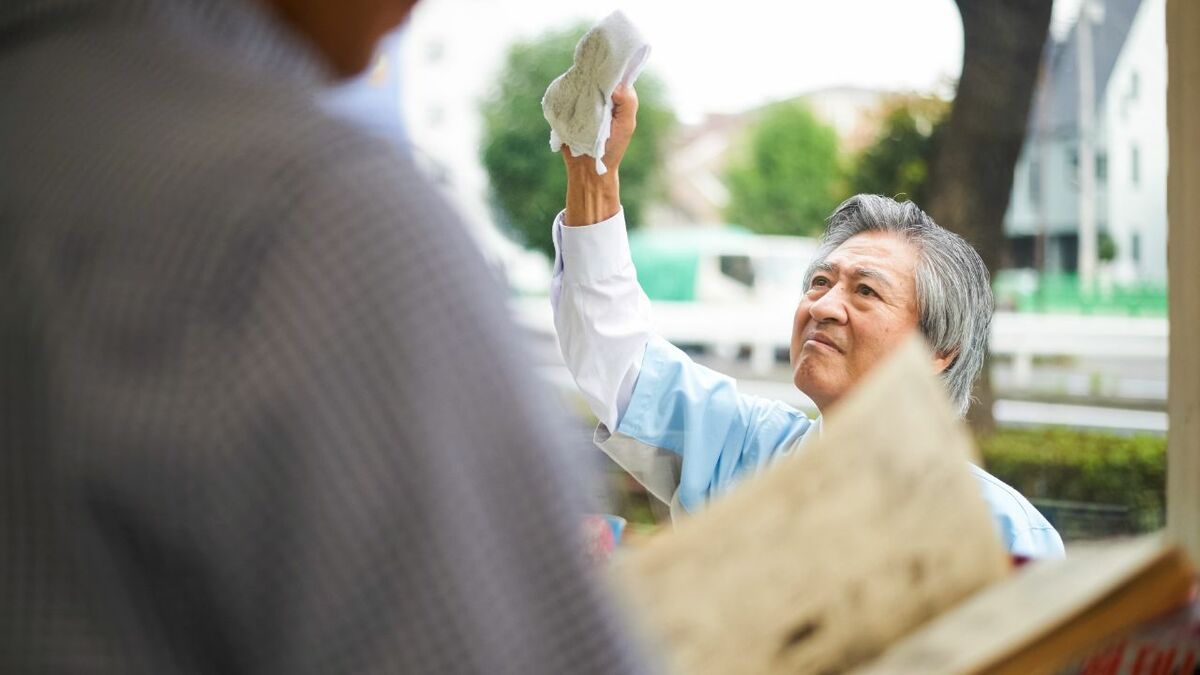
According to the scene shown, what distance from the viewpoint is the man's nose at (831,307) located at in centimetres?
168

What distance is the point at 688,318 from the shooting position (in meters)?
4.89

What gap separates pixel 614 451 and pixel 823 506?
1236 mm

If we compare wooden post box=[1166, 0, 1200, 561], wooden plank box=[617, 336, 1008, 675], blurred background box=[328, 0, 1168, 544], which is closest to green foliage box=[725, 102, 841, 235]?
blurred background box=[328, 0, 1168, 544]

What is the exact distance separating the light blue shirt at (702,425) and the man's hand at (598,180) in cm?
22

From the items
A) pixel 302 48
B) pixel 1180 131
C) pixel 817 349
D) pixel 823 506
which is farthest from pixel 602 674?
pixel 1180 131

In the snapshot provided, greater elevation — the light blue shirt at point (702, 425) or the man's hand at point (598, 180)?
the man's hand at point (598, 180)

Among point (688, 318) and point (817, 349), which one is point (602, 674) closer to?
point (817, 349)

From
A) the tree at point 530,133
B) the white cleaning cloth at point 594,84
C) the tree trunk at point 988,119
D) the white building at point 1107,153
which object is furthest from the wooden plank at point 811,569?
the tree trunk at point 988,119

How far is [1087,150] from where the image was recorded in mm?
4781

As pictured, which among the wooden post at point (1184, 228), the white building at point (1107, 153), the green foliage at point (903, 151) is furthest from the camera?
the green foliage at point (903, 151)

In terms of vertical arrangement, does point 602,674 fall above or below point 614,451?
above

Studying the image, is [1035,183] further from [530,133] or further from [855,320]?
[855,320]

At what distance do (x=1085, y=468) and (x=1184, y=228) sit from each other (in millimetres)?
2479

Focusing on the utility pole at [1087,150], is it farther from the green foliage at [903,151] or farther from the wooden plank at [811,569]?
the wooden plank at [811,569]
